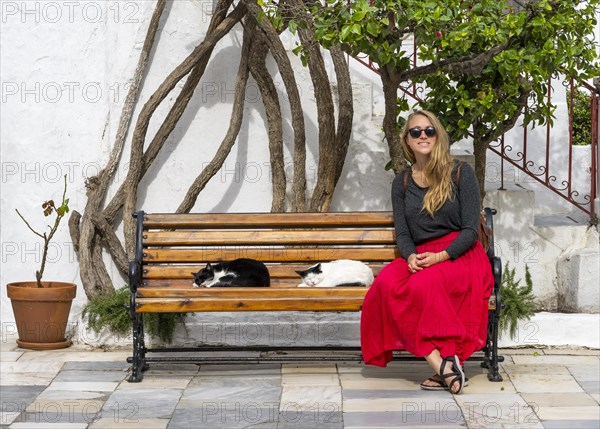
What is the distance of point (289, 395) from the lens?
5.68 m

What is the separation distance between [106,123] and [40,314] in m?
1.43

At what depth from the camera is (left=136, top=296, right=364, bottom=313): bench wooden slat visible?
5.85 metres

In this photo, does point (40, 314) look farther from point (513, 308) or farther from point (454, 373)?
point (513, 308)

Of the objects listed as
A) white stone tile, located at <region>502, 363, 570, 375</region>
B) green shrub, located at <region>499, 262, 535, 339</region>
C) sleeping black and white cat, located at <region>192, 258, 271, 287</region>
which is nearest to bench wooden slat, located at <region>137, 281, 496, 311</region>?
sleeping black and white cat, located at <region>192, 258, 271, 287</region>

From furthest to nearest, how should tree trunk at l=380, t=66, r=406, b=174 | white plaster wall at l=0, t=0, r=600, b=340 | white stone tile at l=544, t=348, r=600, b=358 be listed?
white plaster wall at l=0, t=0, r=600, b=340, white stone tile at l=544, t=348, r=600, b=358, tree trunk at l=380, t=66, r=406, b=174

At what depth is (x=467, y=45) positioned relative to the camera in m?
6.14

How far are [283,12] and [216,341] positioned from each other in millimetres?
2248

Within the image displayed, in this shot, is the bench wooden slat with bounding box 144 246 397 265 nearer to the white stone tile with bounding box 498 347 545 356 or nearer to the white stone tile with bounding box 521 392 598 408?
the white stone tile with bounding box 498 347 545 356

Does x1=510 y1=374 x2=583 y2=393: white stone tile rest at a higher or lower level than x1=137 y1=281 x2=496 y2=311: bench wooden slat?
lower

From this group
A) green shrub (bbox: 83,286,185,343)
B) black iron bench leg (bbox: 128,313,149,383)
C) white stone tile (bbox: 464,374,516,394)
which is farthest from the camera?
green shrub (bbox: 83,286,185,343)

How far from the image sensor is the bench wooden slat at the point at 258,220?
6453 millimetres

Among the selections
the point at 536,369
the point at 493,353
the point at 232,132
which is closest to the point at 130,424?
the point at 493,353

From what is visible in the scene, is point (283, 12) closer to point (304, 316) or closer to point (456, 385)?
point (304, 316)

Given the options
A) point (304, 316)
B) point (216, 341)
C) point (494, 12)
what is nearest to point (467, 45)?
point (494, 12)
